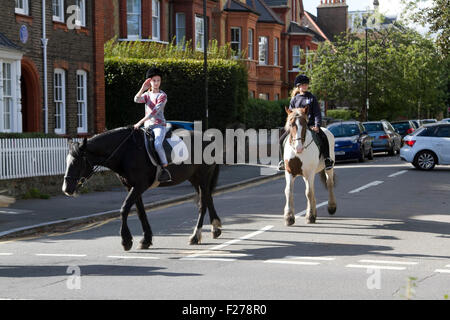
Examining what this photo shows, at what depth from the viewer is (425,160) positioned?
86.9 ft

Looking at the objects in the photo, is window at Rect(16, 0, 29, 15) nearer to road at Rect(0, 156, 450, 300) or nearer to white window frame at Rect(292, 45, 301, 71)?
road at Rect(0, 156, 450, 300)

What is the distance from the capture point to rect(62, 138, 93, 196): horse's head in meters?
10.4

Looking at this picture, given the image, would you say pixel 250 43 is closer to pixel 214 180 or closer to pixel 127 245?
pixel 214 180

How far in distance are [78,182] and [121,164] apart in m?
0.72

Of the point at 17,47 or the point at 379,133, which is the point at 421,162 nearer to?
the point at 379,133

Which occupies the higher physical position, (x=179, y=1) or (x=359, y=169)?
(x=179, y=1)

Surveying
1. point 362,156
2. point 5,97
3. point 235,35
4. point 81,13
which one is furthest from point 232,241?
point 235,35

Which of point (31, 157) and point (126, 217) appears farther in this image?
point (31, 157)

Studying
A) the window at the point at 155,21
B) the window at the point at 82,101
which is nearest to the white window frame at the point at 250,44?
the window at the point at 155,21

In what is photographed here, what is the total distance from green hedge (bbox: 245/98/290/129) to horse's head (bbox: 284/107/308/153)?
2504 cm

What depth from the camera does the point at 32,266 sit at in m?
9.71

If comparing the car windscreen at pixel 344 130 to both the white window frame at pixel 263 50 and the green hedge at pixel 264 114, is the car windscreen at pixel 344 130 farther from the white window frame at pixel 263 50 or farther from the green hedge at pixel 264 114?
the white window frame at pixel 263 50

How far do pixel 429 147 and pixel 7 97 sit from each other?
1435 cm

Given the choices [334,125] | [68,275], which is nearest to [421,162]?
[334,125]
